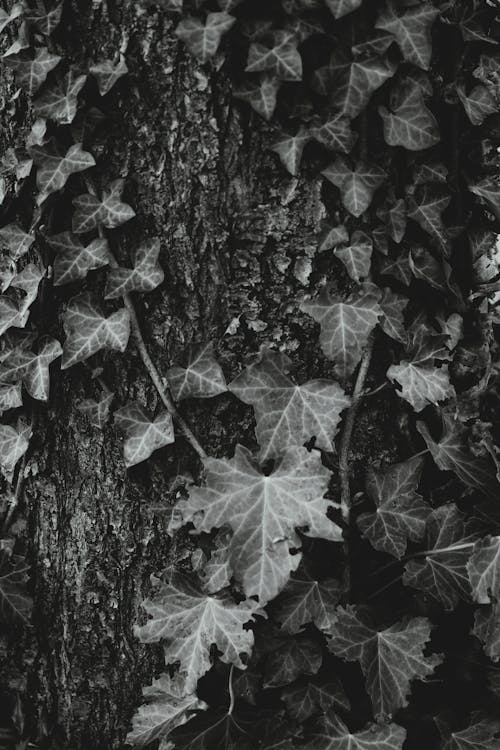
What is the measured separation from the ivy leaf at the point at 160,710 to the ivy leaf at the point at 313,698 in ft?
0.56

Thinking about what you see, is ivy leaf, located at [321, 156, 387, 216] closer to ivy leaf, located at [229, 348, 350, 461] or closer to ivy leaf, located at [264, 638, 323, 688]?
ivy leaf, located at [229, 348, 350, 461]

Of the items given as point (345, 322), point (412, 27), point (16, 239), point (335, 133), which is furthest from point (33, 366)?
point (412, 27)

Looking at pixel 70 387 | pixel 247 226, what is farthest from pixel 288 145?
pixel 70 387

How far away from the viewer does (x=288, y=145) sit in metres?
1.16

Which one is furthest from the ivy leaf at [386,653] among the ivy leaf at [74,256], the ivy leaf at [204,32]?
the ivy leaf at [204,32]

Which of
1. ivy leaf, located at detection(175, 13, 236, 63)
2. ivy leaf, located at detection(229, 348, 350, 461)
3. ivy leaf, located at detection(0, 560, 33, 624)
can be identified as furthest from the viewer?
ivy leaf, located at detection(0, 560, 33, 624)

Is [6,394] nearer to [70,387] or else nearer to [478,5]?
[70,387]

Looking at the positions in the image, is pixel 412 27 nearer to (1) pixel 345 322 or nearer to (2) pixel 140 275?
(1) pixel 345 322

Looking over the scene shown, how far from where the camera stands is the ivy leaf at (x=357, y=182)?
1180mm

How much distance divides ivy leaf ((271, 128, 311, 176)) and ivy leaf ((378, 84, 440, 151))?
0.50 ft

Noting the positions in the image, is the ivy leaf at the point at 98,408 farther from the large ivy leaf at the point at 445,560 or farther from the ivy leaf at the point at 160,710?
the large ivy leaf at the point at 445,560

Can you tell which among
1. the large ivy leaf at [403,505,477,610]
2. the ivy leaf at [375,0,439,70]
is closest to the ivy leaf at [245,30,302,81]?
the ivy leaf at [375,0,439,70]

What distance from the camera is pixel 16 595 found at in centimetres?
139

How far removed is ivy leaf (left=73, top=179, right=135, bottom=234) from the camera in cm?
118
